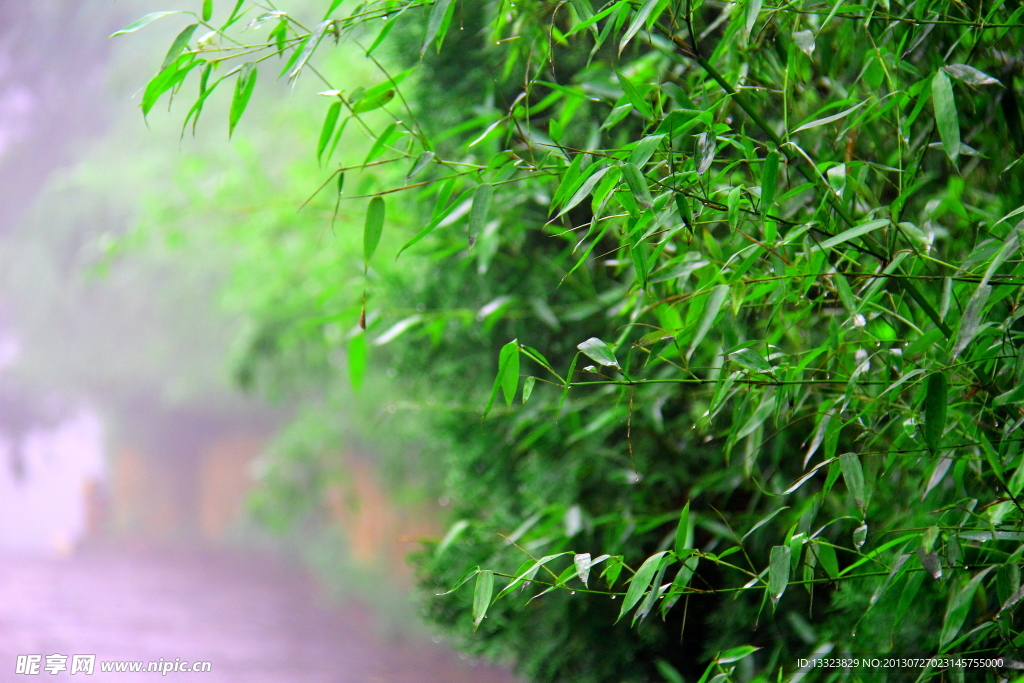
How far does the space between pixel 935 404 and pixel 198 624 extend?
1.09 meters

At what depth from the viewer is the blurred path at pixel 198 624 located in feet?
3.17

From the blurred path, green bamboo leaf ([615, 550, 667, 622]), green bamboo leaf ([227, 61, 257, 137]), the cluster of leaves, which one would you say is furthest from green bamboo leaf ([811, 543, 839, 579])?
the blurred path

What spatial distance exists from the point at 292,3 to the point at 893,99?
1489 mm

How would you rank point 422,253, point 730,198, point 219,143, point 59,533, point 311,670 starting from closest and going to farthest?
point 730,198
point 422,253
point 311,670
point 59,533
point 219,143

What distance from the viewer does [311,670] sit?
1020 millimetres

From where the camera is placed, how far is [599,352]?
0.41m

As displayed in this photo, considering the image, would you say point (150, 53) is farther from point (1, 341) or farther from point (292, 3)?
point (1, 341)

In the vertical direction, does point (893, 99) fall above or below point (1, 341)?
above

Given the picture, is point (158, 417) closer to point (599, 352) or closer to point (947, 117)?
point (599, 352)

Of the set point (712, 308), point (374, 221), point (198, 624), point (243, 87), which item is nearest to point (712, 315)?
point (712, 308)

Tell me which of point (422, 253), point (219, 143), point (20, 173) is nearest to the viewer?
point (422, 253)

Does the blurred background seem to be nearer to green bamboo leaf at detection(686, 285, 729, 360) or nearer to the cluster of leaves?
the cluster of leaves

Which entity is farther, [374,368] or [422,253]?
[374,368]

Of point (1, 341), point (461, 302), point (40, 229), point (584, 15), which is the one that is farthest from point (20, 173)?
point (584, 15)
